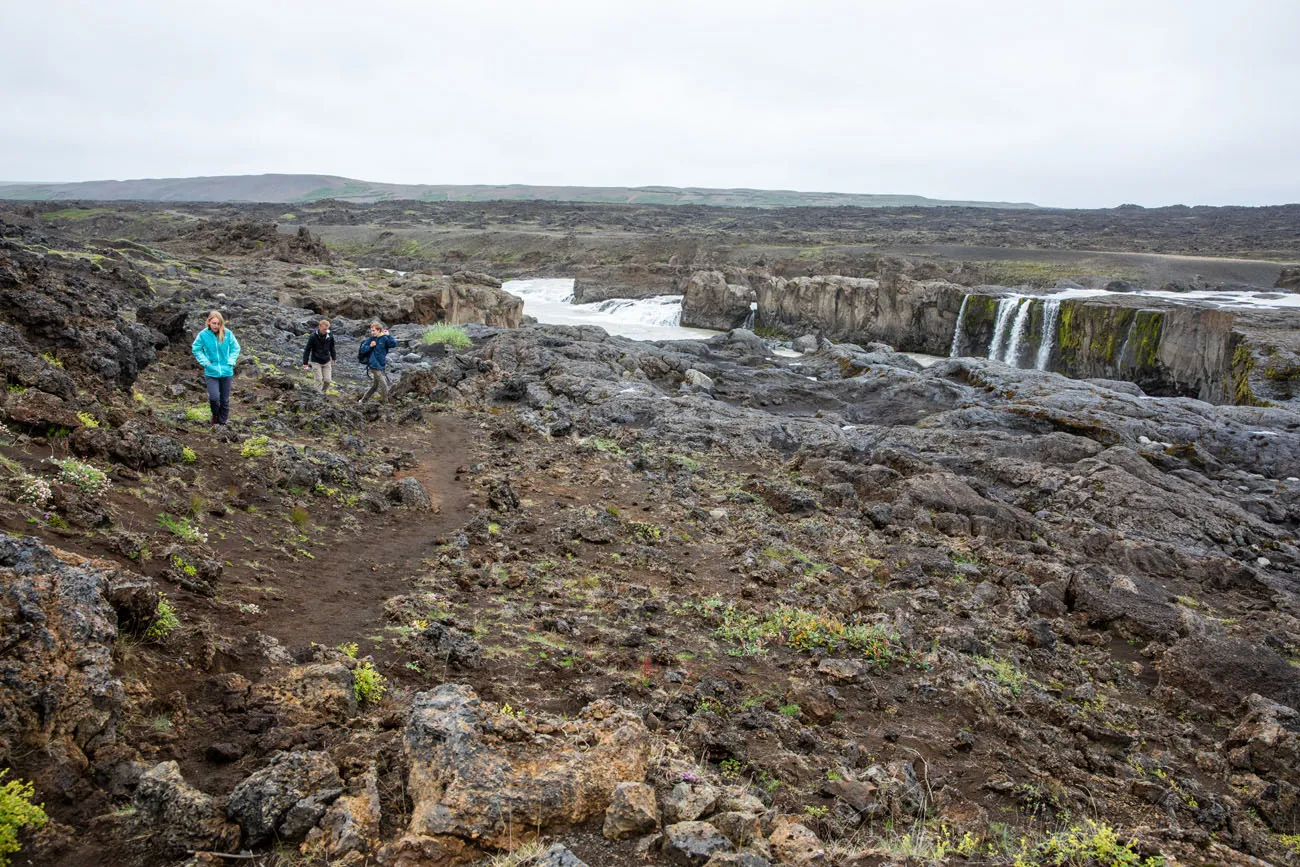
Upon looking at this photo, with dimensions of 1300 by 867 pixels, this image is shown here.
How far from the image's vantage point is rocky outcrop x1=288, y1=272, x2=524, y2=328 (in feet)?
86.6

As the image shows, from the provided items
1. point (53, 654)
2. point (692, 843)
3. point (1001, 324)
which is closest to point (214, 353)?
point (53, 654)

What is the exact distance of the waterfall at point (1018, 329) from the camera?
99.3 feet

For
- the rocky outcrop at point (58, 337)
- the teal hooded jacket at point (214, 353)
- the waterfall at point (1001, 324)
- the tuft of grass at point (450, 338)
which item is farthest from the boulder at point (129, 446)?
the waterfall at point (1001, 324)

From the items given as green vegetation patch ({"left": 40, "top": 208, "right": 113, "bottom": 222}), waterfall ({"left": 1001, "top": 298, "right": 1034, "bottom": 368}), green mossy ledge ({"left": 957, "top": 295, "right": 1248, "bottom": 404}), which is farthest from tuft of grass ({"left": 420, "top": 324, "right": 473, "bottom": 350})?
green vegetation patch ({"left": 40, "top": 208, "right": 113, "bottom": 222})

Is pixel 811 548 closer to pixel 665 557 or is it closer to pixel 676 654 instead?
pixel 665 557

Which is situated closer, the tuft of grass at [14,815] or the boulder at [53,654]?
the tuft of grass at [14,815]

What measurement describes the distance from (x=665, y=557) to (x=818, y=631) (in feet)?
7.93

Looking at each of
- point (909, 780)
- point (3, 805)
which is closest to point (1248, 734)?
point (909, 780)

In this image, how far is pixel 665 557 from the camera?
9570 mm

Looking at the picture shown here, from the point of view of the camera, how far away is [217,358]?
10.0 m

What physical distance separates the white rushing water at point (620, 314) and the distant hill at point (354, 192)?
112612 millimetres

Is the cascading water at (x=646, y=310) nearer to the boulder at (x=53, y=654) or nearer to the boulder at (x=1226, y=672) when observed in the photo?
the boulder at (x=1226, y=672)

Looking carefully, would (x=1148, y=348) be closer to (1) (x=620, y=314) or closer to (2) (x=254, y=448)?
(1) (x=620, y=314)

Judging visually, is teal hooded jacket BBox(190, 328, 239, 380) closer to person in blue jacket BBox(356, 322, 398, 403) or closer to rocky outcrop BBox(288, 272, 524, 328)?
person in blue jacket BBox(356, 322, 398, 403)
